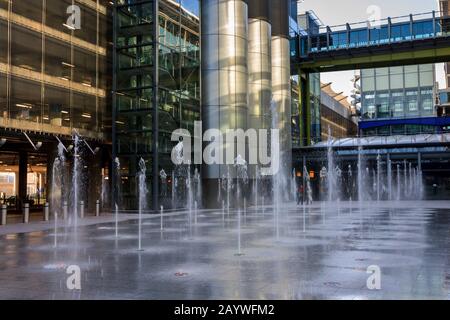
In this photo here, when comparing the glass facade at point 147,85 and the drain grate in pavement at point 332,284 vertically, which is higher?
the glass facade at point 147,85

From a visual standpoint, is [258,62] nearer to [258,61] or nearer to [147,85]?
[258,61]

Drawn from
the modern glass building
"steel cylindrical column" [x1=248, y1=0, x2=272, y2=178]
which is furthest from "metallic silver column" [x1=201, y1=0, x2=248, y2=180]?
the modern glass building

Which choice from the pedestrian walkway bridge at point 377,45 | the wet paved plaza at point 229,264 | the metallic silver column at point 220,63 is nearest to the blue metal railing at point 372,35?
the pedestrian walkway bridge at point 377,45

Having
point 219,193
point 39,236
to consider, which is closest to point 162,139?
point 219,193

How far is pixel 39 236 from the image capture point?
16.1 meters

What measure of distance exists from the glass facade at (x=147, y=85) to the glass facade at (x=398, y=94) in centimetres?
4667

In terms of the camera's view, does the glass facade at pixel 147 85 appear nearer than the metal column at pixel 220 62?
Yes

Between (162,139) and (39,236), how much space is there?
14371mm

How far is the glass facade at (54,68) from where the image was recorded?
24.0 m

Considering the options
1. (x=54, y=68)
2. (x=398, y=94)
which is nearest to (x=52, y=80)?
(x=54, y=68)

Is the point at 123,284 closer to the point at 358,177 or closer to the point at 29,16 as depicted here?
the point at 29,16

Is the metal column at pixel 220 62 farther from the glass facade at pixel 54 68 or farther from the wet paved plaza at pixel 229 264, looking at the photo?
the wet paved plaza at pixel 229 264

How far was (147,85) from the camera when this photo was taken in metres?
30.1

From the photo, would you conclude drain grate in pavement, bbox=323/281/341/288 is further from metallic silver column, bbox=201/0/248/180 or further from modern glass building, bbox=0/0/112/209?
metallic silver column, bbox=201/0/248/180
